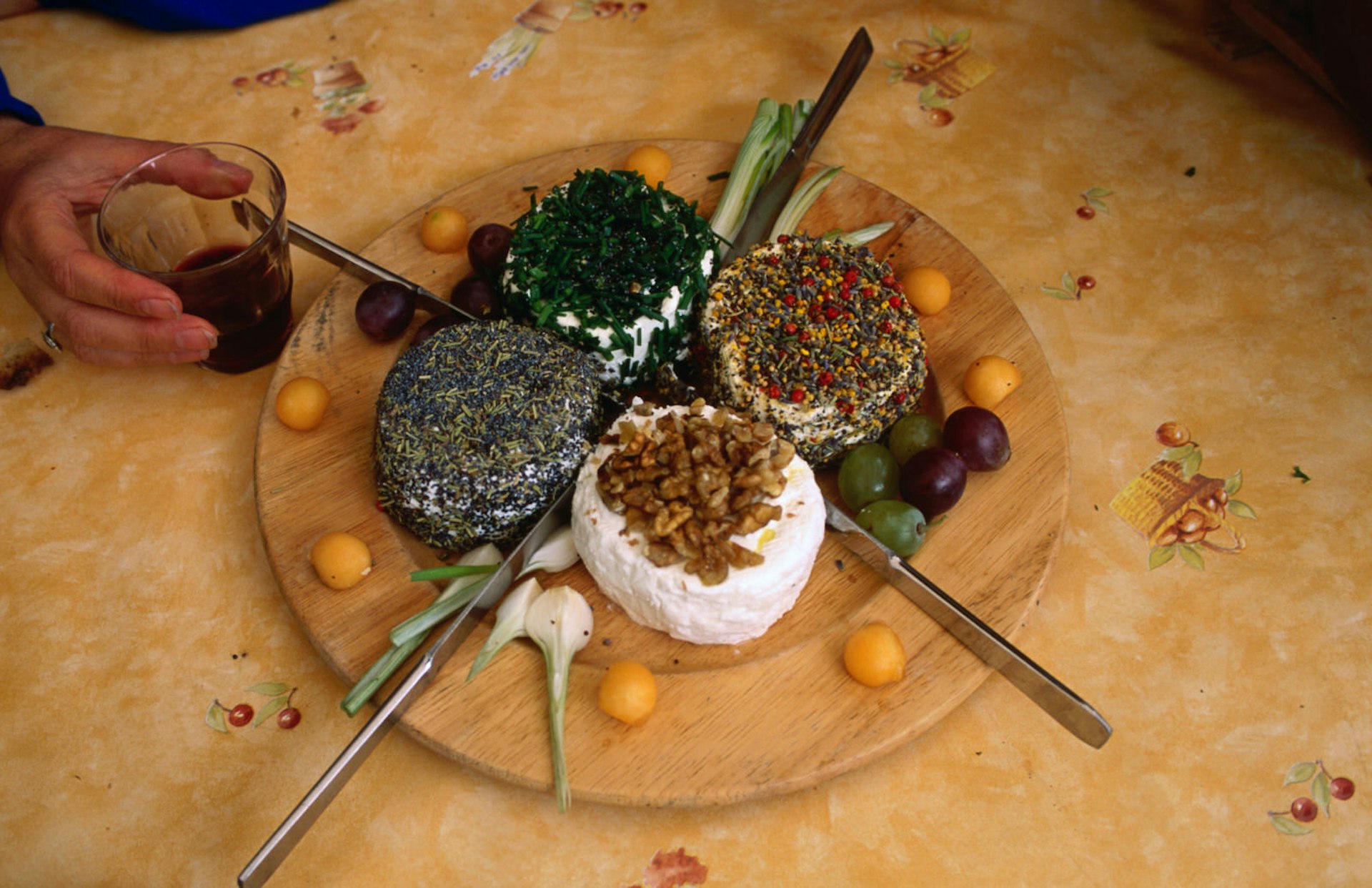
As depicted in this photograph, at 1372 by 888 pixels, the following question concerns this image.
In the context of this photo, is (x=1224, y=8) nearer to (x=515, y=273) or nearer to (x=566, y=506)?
(x=515, y=273)

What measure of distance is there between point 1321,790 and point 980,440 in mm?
1103

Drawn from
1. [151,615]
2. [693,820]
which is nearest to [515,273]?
[151,615]

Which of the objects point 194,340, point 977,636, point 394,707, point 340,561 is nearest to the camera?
point 394,707

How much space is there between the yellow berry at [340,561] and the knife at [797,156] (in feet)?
4.66

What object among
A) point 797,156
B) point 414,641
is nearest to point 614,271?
point 797,156

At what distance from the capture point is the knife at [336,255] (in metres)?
2.86

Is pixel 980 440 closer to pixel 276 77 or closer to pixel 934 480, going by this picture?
pixel 934 480

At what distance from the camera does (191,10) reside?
146 inches

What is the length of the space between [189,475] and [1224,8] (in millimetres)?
4105

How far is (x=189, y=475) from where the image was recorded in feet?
9.16

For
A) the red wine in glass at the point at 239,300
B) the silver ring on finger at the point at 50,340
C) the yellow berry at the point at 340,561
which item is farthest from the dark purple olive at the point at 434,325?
the silver ring on finger at the point at 50,340

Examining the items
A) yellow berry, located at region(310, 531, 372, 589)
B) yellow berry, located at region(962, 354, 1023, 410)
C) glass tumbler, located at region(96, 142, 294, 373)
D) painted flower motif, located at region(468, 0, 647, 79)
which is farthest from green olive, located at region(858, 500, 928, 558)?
painted flower motif, located at region(468, 0, 647, 79)

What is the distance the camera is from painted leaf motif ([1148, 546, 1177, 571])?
2602 millimetres

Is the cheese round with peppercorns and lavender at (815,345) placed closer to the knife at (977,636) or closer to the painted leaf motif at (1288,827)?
the knife at (977,636)
